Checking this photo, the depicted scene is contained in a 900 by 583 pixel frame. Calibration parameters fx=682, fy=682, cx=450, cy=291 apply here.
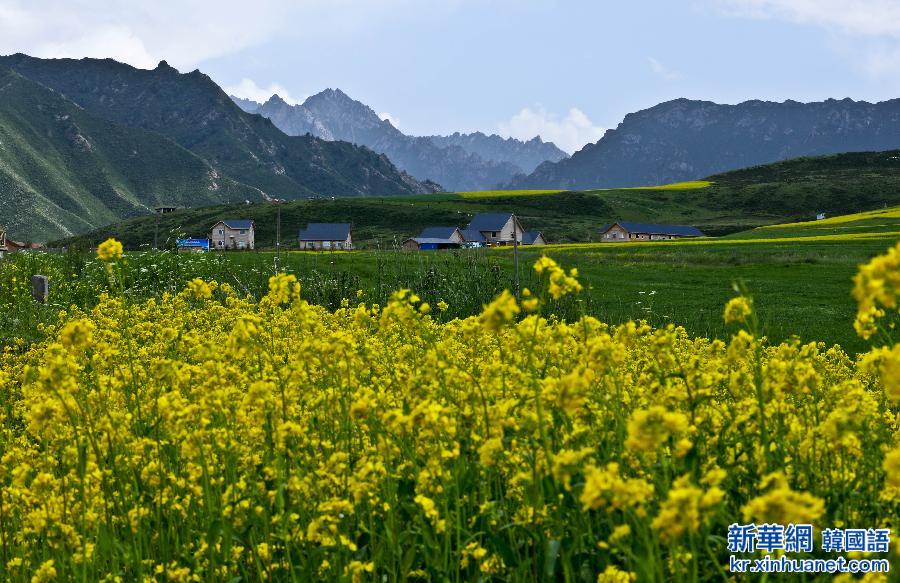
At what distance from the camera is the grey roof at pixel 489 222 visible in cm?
12138

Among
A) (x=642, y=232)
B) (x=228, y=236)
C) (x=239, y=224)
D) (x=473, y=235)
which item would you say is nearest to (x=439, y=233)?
(x=473, y=235)

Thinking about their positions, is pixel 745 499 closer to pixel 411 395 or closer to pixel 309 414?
pixel 411 395

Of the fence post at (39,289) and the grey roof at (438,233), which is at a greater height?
the grey roof at (438,233)

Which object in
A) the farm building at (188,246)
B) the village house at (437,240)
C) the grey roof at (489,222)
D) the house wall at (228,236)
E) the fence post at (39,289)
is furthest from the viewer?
the house wall at (228,236)

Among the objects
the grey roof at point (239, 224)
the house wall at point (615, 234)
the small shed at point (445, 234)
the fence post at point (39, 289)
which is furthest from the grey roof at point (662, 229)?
the fence post at point (39, 289)

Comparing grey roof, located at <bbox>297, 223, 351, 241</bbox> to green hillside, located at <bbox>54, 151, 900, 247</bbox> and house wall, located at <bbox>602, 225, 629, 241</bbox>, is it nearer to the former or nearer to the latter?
green hillside, located at <bbox>54, 151, 900, 247</bbox>

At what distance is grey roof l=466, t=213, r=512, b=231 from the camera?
121375mm

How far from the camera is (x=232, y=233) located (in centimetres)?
14362

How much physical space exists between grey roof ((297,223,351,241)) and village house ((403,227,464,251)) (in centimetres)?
1276

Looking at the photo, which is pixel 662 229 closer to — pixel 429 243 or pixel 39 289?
pixel 429 243

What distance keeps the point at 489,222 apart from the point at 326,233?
97.8 ft

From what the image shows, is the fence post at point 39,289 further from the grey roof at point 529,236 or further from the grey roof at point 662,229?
the grey roof at point 662,229

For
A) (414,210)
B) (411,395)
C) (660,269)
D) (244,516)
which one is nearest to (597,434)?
(411,395)

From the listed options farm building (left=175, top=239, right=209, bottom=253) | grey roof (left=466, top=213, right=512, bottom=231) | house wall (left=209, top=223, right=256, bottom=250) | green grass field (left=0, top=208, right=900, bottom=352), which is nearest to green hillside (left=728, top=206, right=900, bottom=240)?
green grass field (left=0, top=208, right=900, bottom=352)
